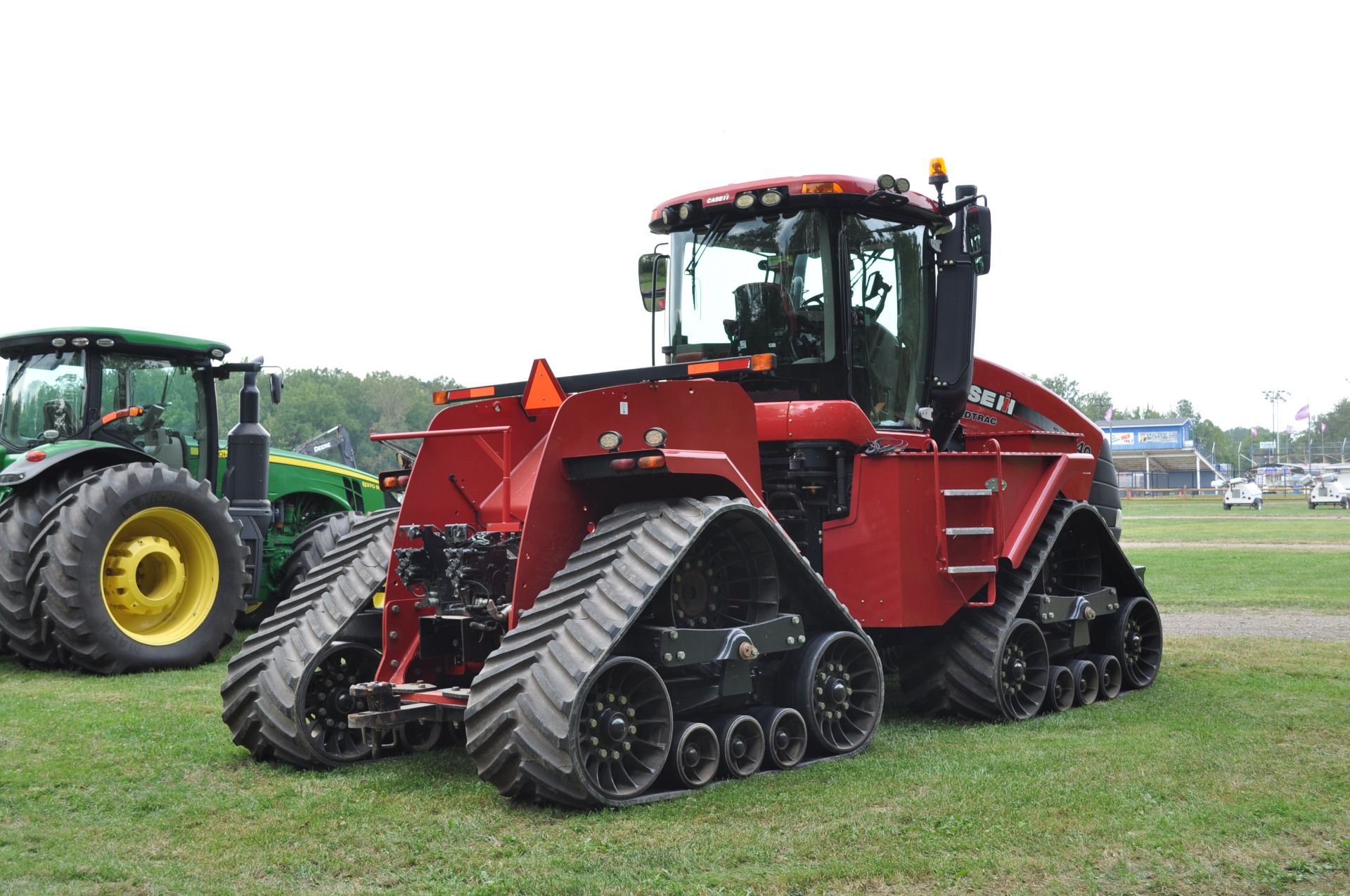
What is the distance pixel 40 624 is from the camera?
35.2ft

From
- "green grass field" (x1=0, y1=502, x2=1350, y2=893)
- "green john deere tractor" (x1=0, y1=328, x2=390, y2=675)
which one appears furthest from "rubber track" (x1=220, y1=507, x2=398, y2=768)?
"green john deere tractor" (x1=0, y1=328, x2=390, y2=675)

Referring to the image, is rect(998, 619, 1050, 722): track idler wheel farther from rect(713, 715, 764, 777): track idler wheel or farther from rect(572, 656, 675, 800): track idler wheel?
rect(572, 656, 675, 800): track idler wheel

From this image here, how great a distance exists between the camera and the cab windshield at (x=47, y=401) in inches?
489

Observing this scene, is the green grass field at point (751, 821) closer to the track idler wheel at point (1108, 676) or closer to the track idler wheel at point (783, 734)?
the track idler wheel at point (783, 734)

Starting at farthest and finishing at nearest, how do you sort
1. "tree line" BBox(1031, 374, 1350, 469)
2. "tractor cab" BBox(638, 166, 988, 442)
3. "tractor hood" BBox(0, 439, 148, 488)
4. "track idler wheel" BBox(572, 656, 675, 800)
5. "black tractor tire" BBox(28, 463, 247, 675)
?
"tree line" BBox(1031, 374, 1350, 469), "tractor hood" BBox(0, 439, 148, 488), "black tractor tire" BBox(28, 463, 247, 675), "tractor cab" BBox(638, 166, 988, 442), "track idler wheel" BBox(572, 656, 675, 800)

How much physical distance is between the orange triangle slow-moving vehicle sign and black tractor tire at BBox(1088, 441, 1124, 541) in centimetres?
540

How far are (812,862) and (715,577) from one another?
2007 mm

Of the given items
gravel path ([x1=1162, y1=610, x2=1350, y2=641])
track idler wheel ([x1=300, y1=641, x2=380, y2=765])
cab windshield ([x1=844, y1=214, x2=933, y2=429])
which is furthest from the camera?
gravel path ([x1=1162, y1=610, x2=1350, y2=641])

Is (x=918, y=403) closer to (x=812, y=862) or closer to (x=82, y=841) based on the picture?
(x=812, y=862)

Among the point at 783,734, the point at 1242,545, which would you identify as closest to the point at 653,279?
the point at 783,734

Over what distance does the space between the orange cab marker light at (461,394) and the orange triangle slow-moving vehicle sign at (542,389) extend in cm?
67

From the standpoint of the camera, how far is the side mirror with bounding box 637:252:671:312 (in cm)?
902

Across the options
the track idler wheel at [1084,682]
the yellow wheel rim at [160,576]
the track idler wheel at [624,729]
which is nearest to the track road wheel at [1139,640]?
the track idler wheel at [1084,682]

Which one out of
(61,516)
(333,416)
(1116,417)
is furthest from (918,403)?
(1116,417)
